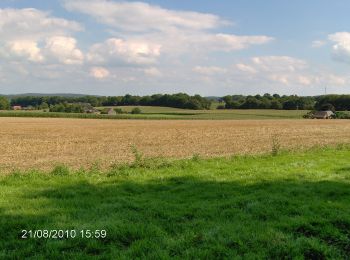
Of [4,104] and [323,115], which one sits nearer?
[323,115]

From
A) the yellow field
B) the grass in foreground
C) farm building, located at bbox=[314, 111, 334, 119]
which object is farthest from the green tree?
the grass in foreground

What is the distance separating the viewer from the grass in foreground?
6207 mm

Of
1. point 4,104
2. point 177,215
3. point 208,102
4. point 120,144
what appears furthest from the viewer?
point 208,102

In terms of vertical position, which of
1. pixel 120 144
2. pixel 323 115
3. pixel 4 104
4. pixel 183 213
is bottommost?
pixel 120 144

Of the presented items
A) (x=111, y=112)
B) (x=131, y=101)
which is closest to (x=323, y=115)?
(x=111, y=112)

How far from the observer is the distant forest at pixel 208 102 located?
145375 millimetres

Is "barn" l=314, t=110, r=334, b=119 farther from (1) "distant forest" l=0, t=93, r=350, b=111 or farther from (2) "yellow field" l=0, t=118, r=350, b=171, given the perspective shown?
(2) "yellow field" l=0, t=118, r=350, b=171

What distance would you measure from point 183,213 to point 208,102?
15106 centimetres

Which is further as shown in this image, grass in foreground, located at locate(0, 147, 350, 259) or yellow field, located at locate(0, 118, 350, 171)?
yellow field, located at locate(0, 118, 350, 171)

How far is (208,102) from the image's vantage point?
158m

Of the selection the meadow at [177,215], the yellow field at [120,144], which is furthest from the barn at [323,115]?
the meadow at [177,215]

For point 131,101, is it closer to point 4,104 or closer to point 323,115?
point 4,104

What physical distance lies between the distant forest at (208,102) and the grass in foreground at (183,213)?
128 meters

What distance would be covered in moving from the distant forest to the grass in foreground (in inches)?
5024
